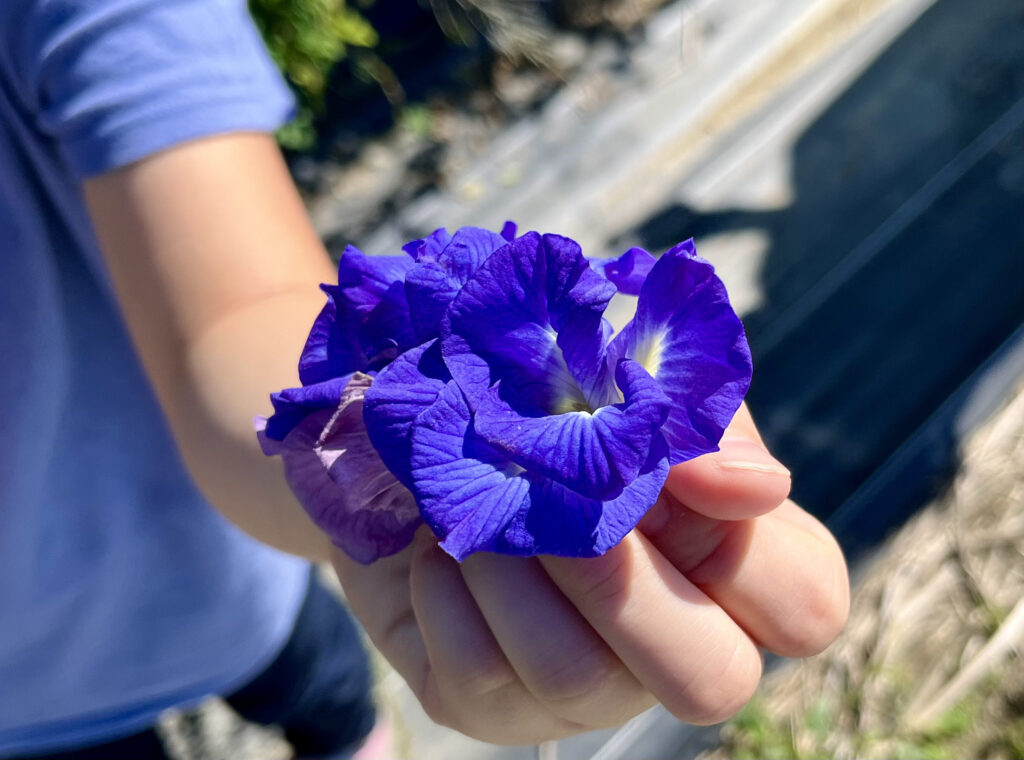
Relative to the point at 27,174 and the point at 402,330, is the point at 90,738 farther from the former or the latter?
the point at 402,330

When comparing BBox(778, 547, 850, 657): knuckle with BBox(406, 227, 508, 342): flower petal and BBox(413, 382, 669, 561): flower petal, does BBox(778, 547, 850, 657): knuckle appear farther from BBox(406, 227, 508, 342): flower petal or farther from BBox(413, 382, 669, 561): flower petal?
BBox(406, 227, 508, 342): flower petal

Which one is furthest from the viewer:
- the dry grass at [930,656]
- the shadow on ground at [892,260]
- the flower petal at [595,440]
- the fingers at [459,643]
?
the shadow on ground at [892,260]

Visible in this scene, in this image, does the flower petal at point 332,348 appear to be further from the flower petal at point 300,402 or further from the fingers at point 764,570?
the fingers at point 764,570

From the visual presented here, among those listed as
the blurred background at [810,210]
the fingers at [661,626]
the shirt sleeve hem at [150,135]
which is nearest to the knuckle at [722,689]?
the fingers at [661,626]

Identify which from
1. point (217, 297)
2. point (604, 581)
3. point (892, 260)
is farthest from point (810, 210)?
point (604, 581)

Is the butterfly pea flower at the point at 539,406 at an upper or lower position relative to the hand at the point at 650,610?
upper

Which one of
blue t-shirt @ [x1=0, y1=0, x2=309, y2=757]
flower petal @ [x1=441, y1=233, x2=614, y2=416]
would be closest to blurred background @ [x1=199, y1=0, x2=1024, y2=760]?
blue t-shirt @ [x1=0, y1=0, x2=309, y2=757]

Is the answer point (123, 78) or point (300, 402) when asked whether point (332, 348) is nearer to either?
point (300, 402)
